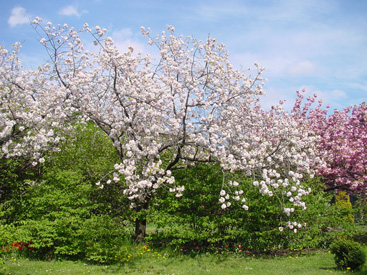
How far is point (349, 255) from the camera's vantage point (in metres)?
7.89

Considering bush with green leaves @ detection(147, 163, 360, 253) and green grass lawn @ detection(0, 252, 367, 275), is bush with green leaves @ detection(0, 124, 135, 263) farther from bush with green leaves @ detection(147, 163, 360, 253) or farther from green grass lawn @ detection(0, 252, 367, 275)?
bush with green leaves @ detection(147, 163, 360, 253)

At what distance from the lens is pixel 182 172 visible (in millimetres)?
10359

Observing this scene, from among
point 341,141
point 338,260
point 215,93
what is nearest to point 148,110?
point 215,93

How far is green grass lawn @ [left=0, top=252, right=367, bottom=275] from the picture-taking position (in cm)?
785

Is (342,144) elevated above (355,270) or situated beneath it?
elevated above

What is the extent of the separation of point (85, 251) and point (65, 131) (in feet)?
11.1

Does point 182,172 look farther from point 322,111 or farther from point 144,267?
point 322,111

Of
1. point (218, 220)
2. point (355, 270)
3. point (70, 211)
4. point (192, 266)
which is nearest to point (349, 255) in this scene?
point (355, 270)

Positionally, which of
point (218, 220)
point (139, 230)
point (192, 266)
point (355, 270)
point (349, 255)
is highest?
point (218, 220)

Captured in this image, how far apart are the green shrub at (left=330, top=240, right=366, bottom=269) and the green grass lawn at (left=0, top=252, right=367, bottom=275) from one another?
0.19m

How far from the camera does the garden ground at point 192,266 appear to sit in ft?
25.7

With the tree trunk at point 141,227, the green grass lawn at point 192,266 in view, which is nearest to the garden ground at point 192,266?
the green grass lawn at point 192,266

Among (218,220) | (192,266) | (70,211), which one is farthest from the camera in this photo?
(218,220)

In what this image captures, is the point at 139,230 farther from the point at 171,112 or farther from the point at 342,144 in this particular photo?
the point at 342,144
